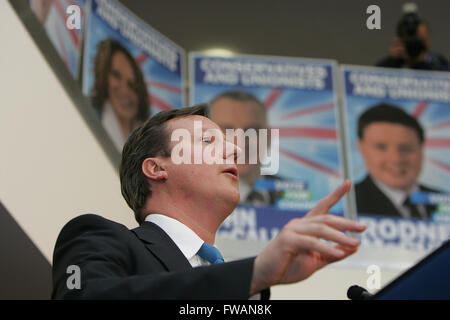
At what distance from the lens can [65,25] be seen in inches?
117

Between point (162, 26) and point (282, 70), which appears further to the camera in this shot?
point (162, 26)

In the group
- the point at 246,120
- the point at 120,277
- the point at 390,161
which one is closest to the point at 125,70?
the point at 246,120

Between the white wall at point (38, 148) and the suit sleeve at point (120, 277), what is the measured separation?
3.43 ft

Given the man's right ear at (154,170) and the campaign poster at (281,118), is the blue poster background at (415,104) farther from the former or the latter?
the man's right ear at (154,170)

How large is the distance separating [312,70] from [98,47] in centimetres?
142

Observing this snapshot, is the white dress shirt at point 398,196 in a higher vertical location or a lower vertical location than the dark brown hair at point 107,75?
lower

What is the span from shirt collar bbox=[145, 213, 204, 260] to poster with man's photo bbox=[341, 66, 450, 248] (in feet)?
7.67

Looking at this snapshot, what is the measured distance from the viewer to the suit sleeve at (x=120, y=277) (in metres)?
1.07

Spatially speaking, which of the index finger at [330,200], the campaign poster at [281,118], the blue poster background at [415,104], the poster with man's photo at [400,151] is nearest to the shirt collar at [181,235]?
the index finger at [330,200]

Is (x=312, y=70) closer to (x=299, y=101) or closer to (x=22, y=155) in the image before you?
(x=299, y=101)

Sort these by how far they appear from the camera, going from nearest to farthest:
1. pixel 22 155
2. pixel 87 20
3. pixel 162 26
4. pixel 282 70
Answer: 1. pixel 22 155
2. pixel 87 20
3. pixel 282 70
4. pixel 162 26

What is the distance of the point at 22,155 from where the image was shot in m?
2.47

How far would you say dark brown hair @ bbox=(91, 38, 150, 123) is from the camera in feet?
10.3
